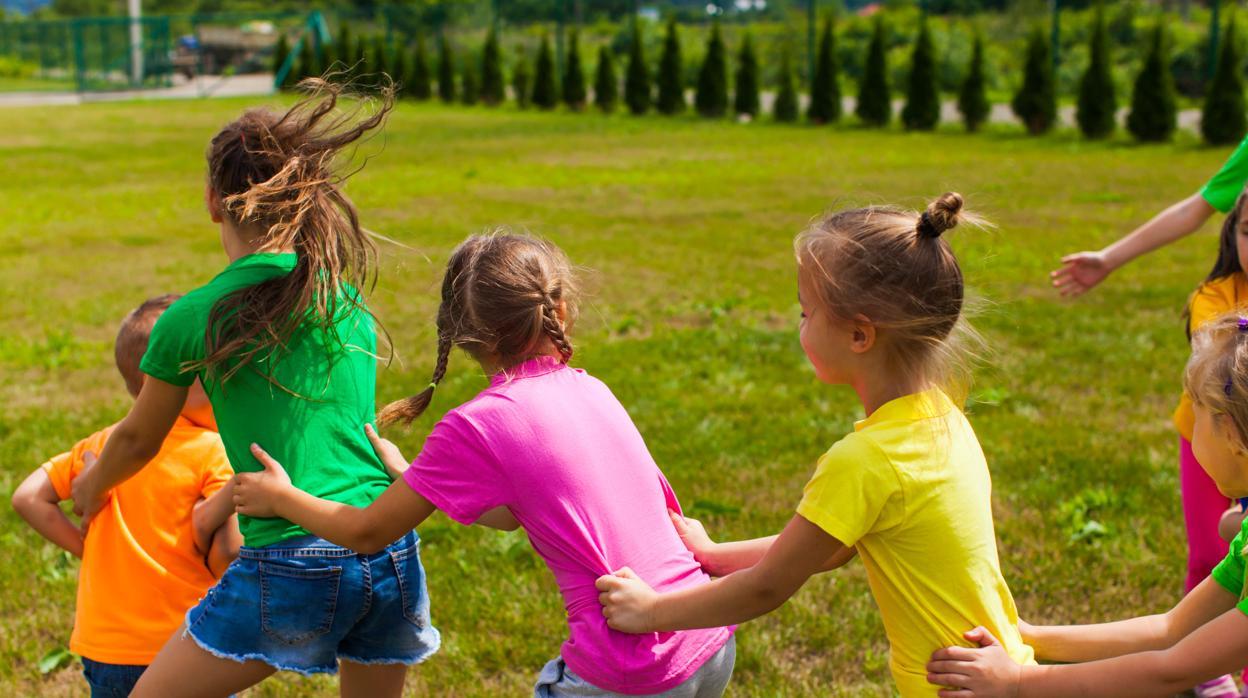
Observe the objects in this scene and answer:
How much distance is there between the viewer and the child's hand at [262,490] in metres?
2.52

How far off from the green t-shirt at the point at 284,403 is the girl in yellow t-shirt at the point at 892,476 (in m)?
0.72

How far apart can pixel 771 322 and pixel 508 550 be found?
4.14 meters

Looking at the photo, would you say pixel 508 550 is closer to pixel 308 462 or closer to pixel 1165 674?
pixel 308 462

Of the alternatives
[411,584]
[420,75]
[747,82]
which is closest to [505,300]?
[411,584]

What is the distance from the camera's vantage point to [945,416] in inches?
89.6

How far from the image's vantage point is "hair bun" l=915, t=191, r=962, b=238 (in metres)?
2.18

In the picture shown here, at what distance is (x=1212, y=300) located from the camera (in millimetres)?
3584

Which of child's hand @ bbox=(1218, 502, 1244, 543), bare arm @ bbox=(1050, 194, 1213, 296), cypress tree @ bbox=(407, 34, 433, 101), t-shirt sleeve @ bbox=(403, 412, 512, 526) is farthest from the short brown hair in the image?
cypress tree @ bbox=(407, 34, 433, 101)

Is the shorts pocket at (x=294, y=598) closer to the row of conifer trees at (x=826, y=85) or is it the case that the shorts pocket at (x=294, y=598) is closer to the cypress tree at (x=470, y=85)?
the row of conifer trees at (x=826, y=85)

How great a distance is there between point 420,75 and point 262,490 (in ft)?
103

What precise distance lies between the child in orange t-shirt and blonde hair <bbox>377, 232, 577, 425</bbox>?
793 millimetres

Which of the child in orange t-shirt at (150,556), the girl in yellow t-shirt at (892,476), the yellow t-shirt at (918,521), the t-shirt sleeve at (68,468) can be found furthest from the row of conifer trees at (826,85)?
the yellow t-shirt at (918,521)

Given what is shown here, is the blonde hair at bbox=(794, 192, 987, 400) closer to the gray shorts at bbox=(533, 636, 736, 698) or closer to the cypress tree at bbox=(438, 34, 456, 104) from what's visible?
the gray shorts at bbox=(533, 636, 736, 698)

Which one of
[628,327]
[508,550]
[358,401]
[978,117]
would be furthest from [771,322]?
[978,117]
